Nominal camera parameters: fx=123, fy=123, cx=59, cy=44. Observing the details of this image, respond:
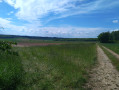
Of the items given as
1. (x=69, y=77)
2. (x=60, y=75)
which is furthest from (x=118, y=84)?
(x=60, y=75)

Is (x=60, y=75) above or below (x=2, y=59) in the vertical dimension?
below

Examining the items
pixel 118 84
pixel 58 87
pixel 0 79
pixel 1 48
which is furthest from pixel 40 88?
pixel 118 84

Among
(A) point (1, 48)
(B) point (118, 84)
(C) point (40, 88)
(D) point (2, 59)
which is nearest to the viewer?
(A) point (1, 48)

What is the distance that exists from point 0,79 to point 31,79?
1603 millimetres

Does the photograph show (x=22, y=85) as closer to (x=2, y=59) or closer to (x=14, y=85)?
(x=14, y=85)

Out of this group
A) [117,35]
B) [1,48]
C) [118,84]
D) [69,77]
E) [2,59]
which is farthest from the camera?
[117,35]

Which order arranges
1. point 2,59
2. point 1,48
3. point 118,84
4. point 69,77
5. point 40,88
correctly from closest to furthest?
point 1,48
point 40,88
point 118,84
point 69,77
point 2,59

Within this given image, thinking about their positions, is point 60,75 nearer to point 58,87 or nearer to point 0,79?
point 58,87

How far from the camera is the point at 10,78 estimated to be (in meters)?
5.19

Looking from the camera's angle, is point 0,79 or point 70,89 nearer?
point 0,79

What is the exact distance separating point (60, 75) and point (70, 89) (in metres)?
1.67

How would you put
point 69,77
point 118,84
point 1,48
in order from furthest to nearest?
1. point 69,77
2. point 118,84
3. point 1,48

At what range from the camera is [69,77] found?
20.7 feet

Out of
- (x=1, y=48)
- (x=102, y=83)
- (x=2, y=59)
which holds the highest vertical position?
(x=1, y=48)
